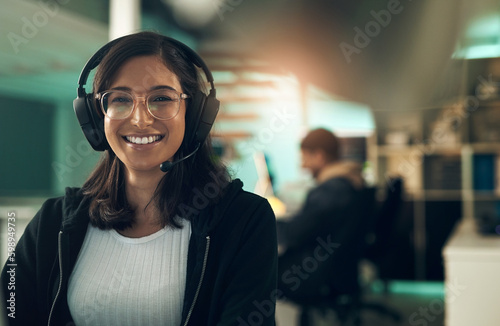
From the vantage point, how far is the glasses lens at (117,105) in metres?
1.20

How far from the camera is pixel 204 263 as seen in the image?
1113mm

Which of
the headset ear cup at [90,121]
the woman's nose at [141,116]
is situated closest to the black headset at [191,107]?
the headset ear cup at [90,121]

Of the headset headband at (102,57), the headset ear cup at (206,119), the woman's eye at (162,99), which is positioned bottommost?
the headset ear cup at (206,119)

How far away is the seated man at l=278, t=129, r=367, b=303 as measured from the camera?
289 cm

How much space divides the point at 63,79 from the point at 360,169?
248 cm

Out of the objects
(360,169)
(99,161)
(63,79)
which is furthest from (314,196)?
(63,79)

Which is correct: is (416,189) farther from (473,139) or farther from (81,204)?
(81,204)

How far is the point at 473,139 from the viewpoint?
16.4 feet

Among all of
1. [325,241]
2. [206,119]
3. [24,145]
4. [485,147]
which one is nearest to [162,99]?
[206,119]

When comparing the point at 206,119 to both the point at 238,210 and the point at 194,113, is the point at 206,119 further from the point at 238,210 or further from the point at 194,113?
the point at 238,210

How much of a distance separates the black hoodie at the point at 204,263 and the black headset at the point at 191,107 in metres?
0.14

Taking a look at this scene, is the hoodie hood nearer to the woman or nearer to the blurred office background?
the blurred office background

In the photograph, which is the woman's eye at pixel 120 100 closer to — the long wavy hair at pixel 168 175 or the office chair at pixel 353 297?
the long wavy hair at pixel 168 175

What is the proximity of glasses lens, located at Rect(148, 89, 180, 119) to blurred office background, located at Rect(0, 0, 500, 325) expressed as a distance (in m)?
2.16
